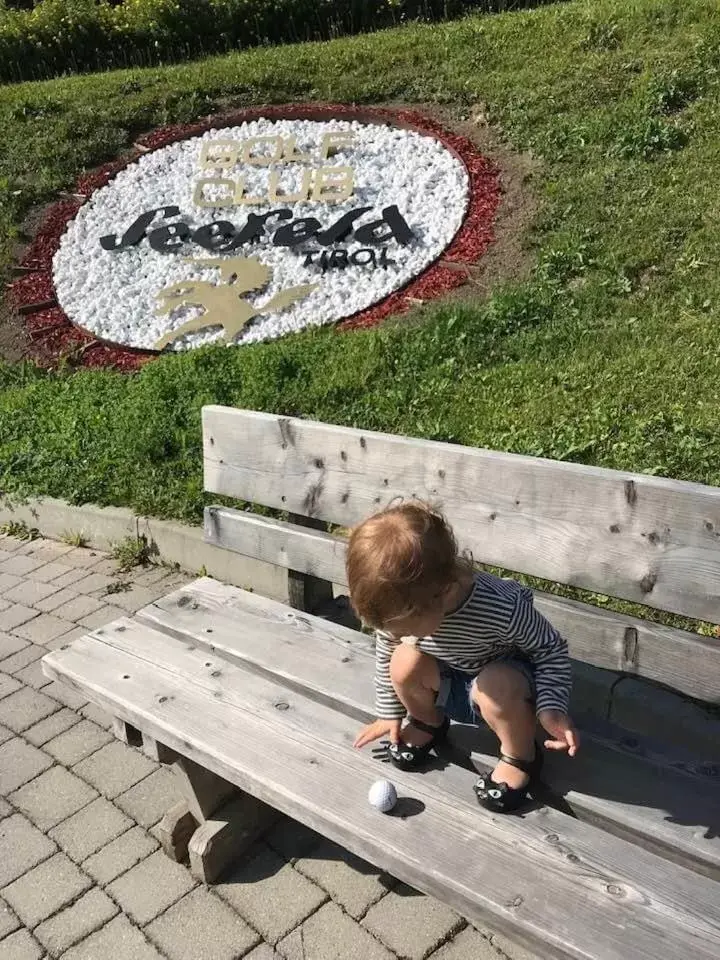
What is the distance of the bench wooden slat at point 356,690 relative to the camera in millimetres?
1933

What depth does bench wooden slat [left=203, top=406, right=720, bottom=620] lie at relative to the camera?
222 centimetres

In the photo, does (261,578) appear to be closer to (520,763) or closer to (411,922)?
(411,922)

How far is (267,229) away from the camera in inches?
308

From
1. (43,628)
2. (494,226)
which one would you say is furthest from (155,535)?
(494,226)

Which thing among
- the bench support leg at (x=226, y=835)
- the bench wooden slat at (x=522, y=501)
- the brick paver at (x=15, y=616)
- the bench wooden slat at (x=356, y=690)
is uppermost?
the bench wooden slat at (x=522, y=501)

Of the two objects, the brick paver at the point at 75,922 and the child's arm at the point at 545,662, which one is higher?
the child's arm at the point at 545,662

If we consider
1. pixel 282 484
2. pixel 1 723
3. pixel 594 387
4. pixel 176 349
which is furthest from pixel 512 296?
pixel 1 723

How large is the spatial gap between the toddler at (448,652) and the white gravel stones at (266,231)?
466 centimetres

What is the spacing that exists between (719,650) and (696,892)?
0.66 metres

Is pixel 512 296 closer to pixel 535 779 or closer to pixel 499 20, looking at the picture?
pixel 535 779

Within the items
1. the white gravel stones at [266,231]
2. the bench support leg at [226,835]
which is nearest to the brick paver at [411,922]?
the bench support leg at [226,835]

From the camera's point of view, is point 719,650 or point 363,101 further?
point 363,101

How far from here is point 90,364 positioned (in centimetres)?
707

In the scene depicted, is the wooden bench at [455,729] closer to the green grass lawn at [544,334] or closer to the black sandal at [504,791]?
the black sandal at [504,791]
